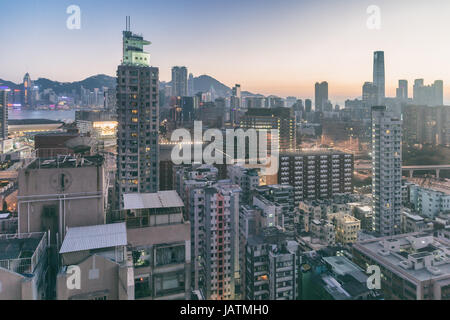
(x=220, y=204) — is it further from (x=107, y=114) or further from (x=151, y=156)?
(x=107, y=114)

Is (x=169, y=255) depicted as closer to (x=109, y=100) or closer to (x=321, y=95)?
(x=109, y=100)

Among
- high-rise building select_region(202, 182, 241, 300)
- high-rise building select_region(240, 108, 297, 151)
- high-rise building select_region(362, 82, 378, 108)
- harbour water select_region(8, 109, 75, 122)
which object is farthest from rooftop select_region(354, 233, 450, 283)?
high-rise building select_region(362, 82, 378, 108)

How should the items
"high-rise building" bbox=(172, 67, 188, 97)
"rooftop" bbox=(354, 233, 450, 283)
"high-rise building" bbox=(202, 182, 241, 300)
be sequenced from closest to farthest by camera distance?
"rooftop" bbox=(354, 233, 450, 283) → "high-rise building" bbox=(202, 182, 241, 300) → "high-rise building" bbox=(172, 67, 188, 97)

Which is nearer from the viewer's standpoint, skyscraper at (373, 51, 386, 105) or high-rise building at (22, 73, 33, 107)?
skyscraper at (373, 51, 386, 105)

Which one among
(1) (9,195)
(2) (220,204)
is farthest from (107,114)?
(2) (220,204)

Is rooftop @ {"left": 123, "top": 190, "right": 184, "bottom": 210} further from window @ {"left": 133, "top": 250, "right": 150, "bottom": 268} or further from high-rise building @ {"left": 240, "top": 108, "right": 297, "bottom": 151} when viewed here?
high-rise building @ {"left": 240, "top": 108, "right": 297, "bottom": 151}
